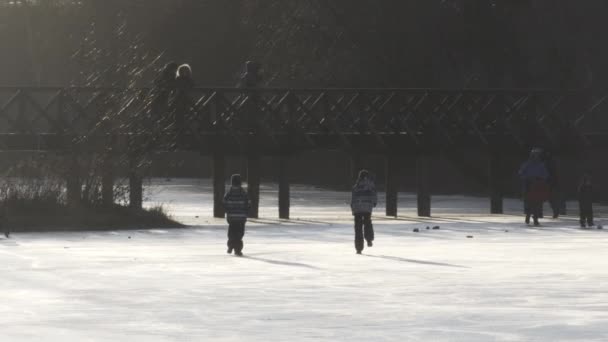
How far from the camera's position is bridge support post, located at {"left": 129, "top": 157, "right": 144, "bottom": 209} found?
3025 cm

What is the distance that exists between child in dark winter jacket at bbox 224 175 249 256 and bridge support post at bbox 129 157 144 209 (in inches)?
Answer: 273

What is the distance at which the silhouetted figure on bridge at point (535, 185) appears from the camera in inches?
1193

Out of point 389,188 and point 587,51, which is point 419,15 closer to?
point 587,51

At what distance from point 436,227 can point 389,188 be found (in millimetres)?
4505

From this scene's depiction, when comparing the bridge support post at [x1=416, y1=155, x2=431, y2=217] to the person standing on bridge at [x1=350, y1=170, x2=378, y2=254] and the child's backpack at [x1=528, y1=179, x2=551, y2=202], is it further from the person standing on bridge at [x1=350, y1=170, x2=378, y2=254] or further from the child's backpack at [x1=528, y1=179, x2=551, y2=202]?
the person standing on bridge at [x1=350, y1=170, x2=378, y2=254]

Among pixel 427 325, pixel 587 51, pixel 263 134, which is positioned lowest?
pixel 427 325

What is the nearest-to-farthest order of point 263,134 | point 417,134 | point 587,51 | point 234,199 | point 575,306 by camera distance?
1. point 575,306
2. point 234,199
3. point 263,134
4. point 417,134
5. point 587,51

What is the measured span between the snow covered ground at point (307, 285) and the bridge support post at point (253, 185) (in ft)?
7.99

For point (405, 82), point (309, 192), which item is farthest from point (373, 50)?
point (309, 192)

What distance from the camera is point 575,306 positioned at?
1558 cm

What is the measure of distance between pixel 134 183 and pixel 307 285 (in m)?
12.9

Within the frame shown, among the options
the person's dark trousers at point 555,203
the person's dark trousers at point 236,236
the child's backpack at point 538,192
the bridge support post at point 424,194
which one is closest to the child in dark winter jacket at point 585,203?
the child's backpack at point 538,192

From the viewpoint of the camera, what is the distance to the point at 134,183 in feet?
99.9

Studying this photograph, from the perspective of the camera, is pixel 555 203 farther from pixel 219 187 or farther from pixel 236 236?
pixel 236 236
